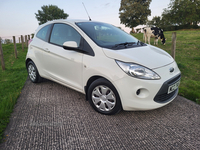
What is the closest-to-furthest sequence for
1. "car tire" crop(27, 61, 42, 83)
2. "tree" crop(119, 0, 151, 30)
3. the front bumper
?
the front bumper → "car tire" crop(27, 61, 42, 83) → "tree" crop(119, 0, 151, 30)

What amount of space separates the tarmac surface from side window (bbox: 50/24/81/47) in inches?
54.7

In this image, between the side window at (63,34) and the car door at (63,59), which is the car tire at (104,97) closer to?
the car door at (63,59)

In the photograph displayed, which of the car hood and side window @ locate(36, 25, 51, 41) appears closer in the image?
the car hood

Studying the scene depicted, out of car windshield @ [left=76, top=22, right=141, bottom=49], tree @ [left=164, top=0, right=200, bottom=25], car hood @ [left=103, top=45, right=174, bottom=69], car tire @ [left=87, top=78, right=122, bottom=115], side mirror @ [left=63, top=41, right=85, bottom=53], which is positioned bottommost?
car tire @ [left=87, top=78, right=122, bottom=115]

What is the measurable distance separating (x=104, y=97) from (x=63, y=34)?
1.81 meters

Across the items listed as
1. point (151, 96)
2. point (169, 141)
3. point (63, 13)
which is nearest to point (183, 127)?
point (169, 141)

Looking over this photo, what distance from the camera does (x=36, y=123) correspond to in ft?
9.66

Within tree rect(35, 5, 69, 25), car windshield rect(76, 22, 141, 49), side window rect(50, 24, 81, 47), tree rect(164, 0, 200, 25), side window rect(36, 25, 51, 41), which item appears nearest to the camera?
car windshield rect(76, 22, 141, 49)

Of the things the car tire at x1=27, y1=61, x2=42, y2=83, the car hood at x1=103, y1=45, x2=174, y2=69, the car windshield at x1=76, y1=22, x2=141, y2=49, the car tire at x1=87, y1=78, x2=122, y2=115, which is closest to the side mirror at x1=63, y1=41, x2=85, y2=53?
the car windshield at x1=76, y1=22, x2=141, y2=49

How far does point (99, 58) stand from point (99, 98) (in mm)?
745

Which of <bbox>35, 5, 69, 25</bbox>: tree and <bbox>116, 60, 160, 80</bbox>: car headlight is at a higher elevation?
<bbox>35, 5, 69, 25</bbox>: tree

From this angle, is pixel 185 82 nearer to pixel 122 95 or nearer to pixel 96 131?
pixel 122 95

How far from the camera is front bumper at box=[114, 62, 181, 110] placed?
106 inches

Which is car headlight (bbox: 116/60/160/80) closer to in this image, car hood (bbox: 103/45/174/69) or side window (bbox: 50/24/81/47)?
car hood (bbox: 103/45/174/69)
